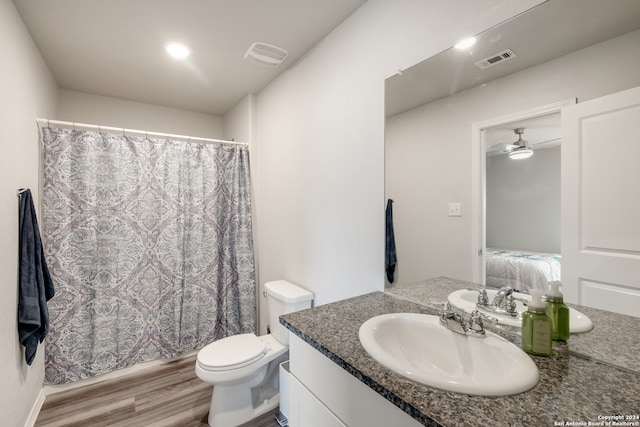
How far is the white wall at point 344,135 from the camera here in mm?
1265

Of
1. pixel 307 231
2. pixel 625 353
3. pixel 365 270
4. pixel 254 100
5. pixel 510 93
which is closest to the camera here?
pixel 625 353

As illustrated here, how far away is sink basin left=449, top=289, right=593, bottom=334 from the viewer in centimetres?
86

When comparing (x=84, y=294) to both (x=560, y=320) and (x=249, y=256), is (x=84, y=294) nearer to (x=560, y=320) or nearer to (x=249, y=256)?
(x=249, y=256)

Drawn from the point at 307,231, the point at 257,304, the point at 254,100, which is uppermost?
the point at 254,100

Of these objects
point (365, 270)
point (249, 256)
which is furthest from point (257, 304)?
point (365, 270)

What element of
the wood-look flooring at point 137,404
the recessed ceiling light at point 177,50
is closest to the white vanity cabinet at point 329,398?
the wood-look flooring at point 137,404

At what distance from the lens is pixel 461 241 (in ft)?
3.86

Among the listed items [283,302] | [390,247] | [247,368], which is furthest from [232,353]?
[390,247]

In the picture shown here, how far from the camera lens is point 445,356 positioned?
98cm

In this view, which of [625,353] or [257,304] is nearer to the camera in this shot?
[625,353]

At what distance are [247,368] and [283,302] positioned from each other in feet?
1.49

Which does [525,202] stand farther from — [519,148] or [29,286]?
[29,286]

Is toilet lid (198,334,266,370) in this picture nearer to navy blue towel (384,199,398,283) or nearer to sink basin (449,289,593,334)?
navy blue towel (384,199,398,283)

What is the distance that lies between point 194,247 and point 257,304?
82cm
